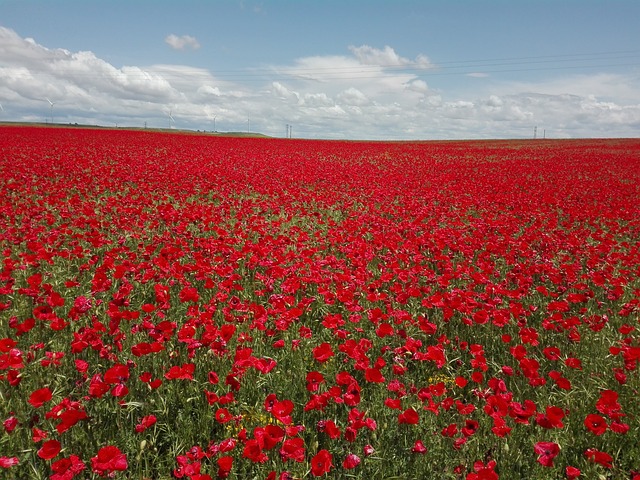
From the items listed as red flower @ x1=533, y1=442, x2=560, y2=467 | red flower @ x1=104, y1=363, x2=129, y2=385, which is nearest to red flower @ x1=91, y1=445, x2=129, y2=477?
red flower @ x1=104, y1=363, x2=129, y2=385

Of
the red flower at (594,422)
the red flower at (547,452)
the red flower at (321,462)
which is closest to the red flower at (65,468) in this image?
the red flower at (321,462)

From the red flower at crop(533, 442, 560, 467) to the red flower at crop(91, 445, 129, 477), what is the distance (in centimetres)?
213

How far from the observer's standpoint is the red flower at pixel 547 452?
2.10m

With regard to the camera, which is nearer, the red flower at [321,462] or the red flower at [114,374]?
the red flower at [321,462]

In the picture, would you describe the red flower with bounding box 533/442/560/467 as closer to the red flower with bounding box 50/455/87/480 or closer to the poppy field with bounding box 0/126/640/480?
the poppy field with bounding box 0/126/640/480

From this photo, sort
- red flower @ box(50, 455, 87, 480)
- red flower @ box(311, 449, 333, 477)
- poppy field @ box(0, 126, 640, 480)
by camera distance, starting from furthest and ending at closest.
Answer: poppy field @ box(0, 126, 640, 480), red flower @ box(311, 449, 333, 477), red flower @ box(50, 455, 87, 480)

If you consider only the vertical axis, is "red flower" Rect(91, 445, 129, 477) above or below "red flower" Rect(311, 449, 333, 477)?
above

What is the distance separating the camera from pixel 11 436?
2.62 m

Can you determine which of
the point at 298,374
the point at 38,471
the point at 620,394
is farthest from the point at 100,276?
the point at 620,394

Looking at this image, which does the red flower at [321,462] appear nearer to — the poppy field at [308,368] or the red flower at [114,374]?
the poppy field at [308,368]

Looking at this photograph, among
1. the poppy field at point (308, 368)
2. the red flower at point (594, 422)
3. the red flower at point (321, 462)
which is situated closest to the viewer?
the red flower at point (321, 462)

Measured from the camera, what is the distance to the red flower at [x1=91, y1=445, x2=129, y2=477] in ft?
6.26

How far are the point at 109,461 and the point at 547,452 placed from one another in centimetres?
228

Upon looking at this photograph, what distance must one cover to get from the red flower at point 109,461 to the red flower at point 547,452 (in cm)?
213
